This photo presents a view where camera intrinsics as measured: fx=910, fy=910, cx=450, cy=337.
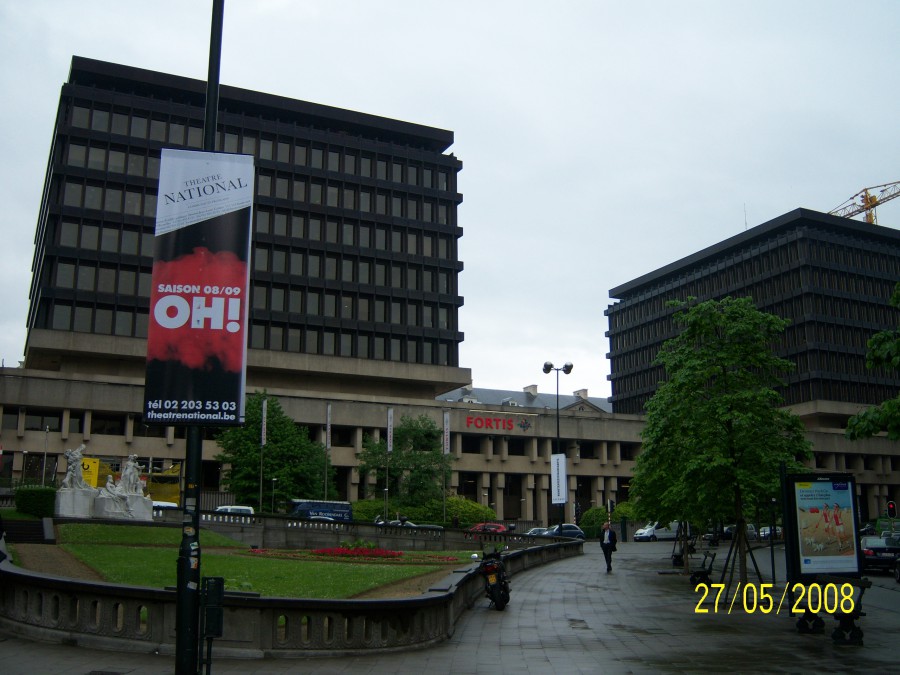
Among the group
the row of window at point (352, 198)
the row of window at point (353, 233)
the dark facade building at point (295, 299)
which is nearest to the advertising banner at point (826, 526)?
the dark facade building at point (295, 299)

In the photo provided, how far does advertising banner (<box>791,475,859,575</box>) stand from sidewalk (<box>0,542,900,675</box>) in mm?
1339

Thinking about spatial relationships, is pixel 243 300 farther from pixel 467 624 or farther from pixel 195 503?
pixel 467 624

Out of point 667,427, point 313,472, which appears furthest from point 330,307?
point 667,427

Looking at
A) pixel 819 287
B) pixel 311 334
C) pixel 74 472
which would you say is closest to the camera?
pixel 74 472

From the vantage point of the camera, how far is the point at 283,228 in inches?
3659

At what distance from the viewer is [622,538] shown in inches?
2943

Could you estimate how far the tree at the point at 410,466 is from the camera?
71062 mm

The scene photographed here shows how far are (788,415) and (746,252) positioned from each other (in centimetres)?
10095

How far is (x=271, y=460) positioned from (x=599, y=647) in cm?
5386

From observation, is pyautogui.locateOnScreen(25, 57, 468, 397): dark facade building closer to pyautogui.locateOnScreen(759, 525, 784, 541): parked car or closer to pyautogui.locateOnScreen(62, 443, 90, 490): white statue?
pyautogui.locateOnScreen(759, 525, 784, 541): parked car

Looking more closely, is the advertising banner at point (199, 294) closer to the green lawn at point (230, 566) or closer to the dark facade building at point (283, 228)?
the green lawn at point (230, 566)

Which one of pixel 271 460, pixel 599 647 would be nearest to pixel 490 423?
pixel 271 460

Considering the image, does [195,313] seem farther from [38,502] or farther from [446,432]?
[446,432]

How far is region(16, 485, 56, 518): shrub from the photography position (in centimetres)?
4106
